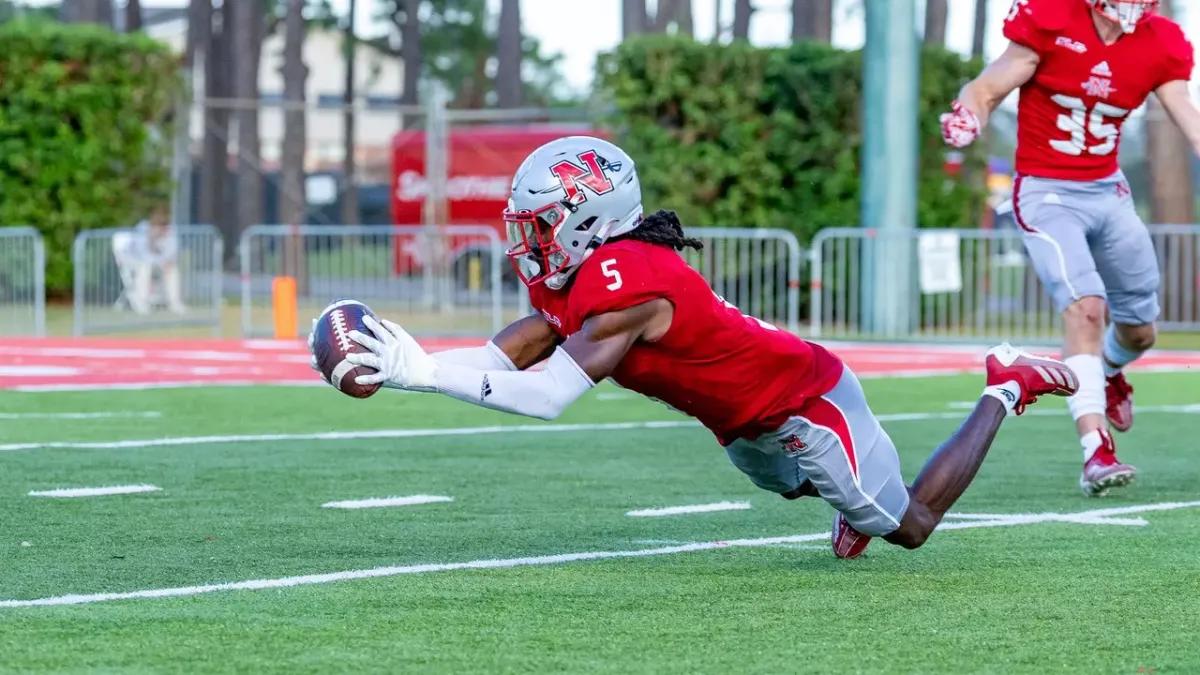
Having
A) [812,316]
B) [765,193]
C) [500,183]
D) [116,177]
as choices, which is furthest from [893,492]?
[500,183]

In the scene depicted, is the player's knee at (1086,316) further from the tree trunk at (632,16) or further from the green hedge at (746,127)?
the tree trunk at (632,16)

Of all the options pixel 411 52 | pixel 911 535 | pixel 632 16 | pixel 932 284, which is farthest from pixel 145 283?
pixel 411 52

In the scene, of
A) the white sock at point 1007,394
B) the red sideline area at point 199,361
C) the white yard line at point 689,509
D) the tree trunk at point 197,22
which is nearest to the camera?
the white sock at point 1007,394

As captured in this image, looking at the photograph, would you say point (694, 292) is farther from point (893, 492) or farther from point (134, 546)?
point (134, 546)

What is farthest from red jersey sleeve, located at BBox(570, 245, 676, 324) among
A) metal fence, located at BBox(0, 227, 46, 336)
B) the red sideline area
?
metal fence, located at BBox(0, 227, 46, 336)

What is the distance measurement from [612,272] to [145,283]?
17716 millimetres

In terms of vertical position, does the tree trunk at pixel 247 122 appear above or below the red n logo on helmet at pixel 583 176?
above

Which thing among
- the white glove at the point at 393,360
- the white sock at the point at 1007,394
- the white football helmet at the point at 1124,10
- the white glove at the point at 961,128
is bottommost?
the white sock at the point at 1007,394

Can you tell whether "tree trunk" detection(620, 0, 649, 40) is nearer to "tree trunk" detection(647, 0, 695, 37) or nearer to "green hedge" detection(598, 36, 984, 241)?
"tree trunk" detection(647, 0, 695, 37)

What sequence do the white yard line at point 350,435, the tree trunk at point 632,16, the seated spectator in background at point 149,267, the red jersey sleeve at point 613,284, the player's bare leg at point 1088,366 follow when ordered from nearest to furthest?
the red jersey sleeve at point 613,284 → the player's bare leg at point 1088,366 → the white yard line at point 350,435 → the seated spectator in background at point 149,267 → the tree trunk at point 632,16

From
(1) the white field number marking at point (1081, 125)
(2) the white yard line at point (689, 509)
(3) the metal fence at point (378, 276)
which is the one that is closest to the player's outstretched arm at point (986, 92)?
(1) the white field number marking at point (1081, 125)

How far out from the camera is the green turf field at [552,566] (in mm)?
4820

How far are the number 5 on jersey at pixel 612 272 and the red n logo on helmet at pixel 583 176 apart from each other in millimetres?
204

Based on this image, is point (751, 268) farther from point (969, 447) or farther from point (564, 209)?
point (564, 209)
